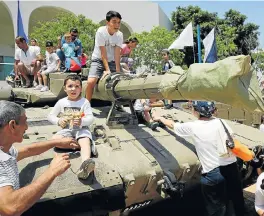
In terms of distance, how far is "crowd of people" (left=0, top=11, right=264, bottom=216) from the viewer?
8.36 feet

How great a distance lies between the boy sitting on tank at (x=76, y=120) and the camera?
384 centimetres

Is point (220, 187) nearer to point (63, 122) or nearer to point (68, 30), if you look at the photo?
point (63, 122)

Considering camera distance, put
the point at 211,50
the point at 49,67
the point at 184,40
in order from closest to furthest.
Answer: the point at 49,67, the point at 211,50, the point at 184,40

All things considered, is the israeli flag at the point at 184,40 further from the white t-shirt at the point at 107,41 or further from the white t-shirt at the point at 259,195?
the white t-shirt at the point at 259,195

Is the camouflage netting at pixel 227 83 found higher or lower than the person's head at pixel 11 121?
higher

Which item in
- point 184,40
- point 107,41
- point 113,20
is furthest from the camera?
point 184,40

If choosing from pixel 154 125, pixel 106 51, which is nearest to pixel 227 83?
pixel 154 125

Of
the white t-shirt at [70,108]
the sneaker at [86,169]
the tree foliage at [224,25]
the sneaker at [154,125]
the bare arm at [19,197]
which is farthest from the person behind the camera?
the tree foliage at [224,25]

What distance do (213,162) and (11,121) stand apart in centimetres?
256

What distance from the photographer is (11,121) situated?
8.66 feet

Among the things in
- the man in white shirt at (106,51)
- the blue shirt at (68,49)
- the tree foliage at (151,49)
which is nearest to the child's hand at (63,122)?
the man in white shirt at (106,51)

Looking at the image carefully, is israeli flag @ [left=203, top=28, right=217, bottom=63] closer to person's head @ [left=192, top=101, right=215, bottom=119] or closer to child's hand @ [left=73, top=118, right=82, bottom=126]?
person's head @ [left=192, top=101, right=215, bottom=119]

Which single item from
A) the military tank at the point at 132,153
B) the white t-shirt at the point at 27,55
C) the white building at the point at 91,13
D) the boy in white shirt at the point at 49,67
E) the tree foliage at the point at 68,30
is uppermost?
the white building at the point at 91,13

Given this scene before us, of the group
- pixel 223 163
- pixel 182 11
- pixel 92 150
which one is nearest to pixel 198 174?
pixel 223 163
